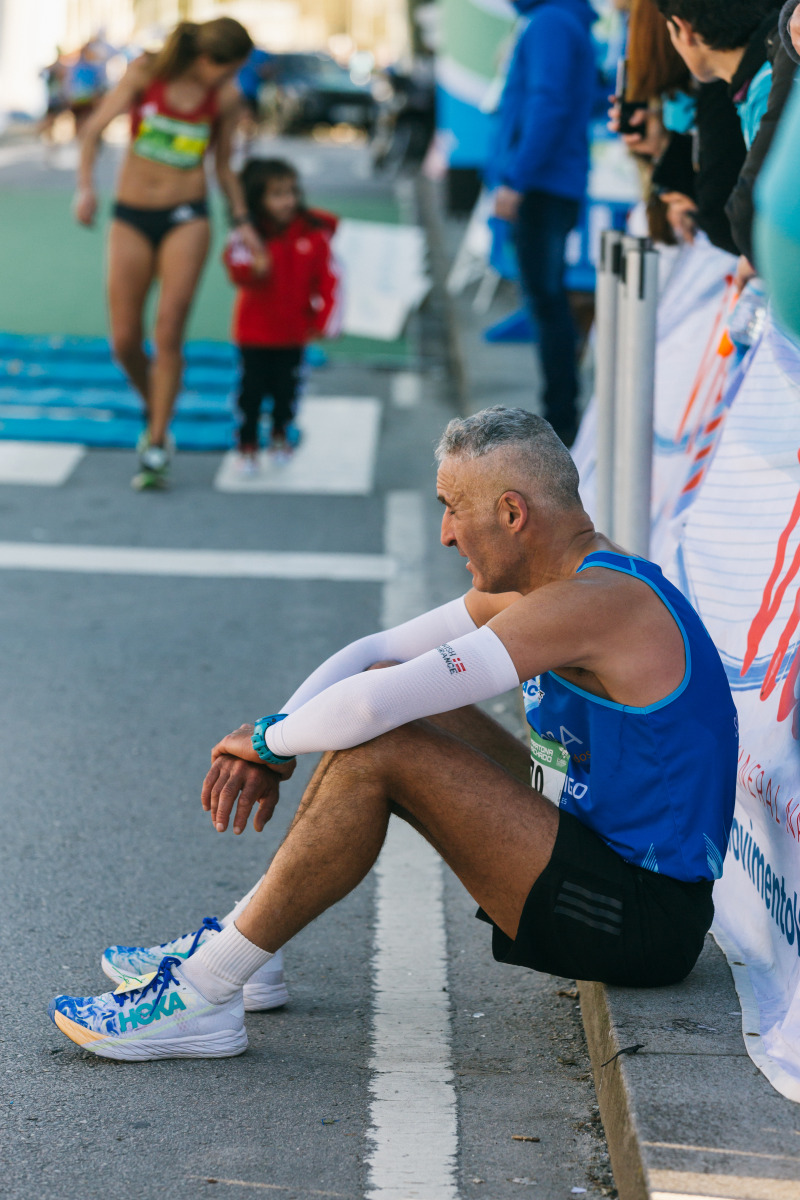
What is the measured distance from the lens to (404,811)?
290 cm

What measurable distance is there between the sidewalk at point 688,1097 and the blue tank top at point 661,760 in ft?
0.80

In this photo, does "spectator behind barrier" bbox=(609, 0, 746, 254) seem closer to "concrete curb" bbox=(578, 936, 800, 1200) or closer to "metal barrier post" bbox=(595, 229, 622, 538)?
"metal barrier post" bbox=(595, 229, 622, 538)

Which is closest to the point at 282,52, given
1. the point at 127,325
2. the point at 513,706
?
the point at 127,325

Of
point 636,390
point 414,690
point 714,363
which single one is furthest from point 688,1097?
point 714,363

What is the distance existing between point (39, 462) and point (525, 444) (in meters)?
5.70

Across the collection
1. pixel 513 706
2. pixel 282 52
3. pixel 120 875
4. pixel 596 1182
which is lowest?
pixel 282 52

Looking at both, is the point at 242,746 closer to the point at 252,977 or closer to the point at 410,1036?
the point at 252,977

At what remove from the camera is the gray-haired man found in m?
2.75

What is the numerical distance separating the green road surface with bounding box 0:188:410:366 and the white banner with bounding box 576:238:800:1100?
23.1 ft

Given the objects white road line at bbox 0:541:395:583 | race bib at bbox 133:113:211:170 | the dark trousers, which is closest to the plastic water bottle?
white road line at bbox 0:541:395:583

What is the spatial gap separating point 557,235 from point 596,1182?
5.26 m

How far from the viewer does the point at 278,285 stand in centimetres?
782

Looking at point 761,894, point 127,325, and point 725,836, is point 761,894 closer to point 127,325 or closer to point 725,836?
point 725,836

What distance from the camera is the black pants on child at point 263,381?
7.90 meters
